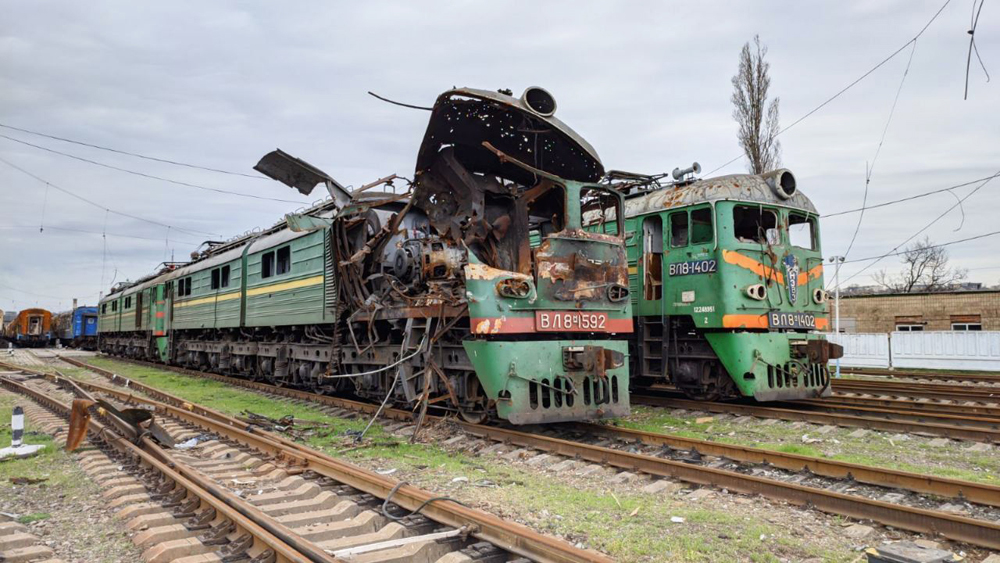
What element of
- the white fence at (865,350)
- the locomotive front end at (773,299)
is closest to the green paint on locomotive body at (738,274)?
the locomotive front end at (773,299)

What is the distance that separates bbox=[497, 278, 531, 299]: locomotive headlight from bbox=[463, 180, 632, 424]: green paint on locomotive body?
0.01m

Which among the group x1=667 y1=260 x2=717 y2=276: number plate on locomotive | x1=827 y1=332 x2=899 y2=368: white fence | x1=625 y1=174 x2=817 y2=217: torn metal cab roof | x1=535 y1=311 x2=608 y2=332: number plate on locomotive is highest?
x1=625 y1=174 x2=817 y2=217: torn metal cab roof

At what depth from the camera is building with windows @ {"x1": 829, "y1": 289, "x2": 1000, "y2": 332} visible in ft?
99.9

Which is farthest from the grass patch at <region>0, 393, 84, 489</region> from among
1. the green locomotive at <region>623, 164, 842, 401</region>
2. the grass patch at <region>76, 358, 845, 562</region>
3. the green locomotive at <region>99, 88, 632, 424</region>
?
the green locomotive at <region>623, 164, 842, 401</region>

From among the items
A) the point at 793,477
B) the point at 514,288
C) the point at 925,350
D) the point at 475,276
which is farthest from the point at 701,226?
the point at 925,350

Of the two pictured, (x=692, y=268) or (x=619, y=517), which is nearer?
(x=619, y=517)

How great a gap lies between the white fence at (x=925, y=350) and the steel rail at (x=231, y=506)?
58.9ft

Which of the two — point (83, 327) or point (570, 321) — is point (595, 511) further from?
point (83, 327)

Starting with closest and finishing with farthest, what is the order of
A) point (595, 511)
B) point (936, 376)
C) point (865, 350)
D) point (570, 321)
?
1. point (595, 511)
2. point (570, 321)
3. point (936, 376)
4. point (865, 350)

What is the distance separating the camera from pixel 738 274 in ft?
33.2

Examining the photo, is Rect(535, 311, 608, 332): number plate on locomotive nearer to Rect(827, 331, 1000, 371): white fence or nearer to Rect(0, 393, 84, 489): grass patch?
Rect(0, 393, 84, 489): grass patch

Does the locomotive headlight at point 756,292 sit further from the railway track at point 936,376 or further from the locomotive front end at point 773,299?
the railway track at point 936,376

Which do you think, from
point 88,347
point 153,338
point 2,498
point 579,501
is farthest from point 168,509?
point 88,347

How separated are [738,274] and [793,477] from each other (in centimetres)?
466
